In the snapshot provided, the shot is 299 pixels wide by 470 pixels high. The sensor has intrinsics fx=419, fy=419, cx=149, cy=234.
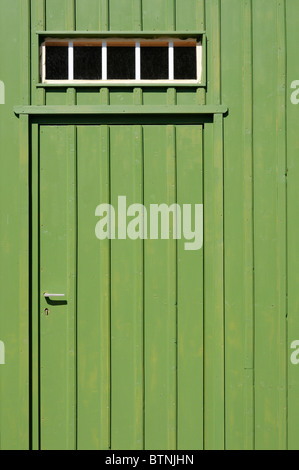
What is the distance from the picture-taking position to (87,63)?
286cm

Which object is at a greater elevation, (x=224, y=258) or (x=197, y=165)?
(x=197, y=165)

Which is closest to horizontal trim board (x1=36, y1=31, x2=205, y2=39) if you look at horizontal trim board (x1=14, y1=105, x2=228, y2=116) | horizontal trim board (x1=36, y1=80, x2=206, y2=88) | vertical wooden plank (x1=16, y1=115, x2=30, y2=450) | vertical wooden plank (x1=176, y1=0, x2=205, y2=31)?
vertical wooden plank (x1=176, y1=0, x2=205, y2=31)

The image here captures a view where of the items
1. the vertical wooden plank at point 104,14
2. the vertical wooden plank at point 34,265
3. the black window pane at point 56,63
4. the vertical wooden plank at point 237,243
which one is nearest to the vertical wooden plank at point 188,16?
the vertical wooden plank at point 237,243

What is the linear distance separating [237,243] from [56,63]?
5.72 ft

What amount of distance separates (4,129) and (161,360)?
189 cm

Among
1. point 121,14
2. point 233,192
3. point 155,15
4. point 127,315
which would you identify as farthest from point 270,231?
point 121,14

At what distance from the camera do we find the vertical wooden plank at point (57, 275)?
2.83m

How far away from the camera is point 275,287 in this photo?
2830 mm

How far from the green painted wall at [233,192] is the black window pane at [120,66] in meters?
0.12

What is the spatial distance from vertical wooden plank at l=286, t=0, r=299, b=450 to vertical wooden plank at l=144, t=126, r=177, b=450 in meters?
0.78

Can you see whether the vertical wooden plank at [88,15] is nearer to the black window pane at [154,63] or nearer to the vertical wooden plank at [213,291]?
the black window pane at [154,63]

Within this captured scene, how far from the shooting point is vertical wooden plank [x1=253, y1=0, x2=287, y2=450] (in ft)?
9.25
